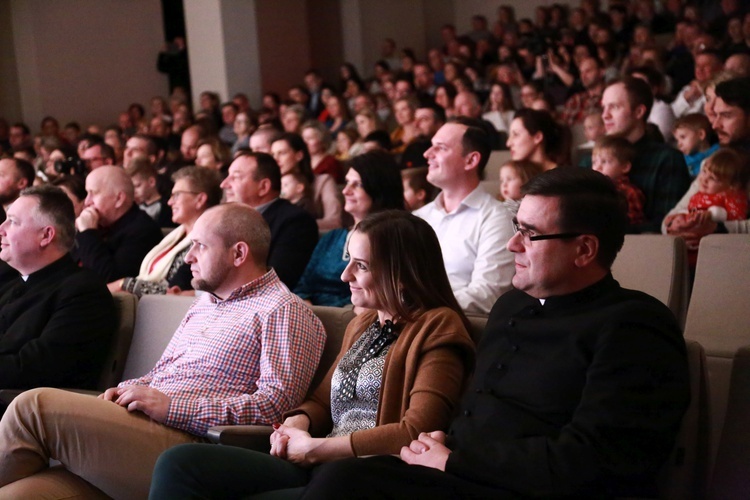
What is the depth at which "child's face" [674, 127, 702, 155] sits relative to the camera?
4.66 metres

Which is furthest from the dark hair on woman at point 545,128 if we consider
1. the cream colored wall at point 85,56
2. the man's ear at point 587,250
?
the cream colored wall at point 85,56

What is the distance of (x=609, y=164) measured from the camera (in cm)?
385

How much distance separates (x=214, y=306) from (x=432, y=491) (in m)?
1.17

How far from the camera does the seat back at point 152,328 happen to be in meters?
3.00

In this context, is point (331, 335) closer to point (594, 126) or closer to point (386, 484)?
point (386, 484)

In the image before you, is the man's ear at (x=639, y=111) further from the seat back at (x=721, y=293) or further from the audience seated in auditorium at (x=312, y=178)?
the audience seated in auditorium at (x=312, y=178)

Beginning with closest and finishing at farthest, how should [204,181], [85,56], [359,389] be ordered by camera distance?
[359,389], [204,181], [85,56]

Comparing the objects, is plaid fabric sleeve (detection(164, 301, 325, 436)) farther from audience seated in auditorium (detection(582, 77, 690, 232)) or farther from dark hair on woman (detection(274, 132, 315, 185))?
dark hair on woman (detection(274, 132, 315, 185))

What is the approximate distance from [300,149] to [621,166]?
1.73 metres

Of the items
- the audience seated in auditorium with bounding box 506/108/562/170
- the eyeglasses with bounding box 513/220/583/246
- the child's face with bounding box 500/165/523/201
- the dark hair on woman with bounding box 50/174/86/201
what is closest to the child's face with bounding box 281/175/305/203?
the dark hair on woman with bounding box 50/174/86/201

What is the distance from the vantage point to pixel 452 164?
11.2ft

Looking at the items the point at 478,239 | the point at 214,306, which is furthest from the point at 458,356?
the point at 478,239

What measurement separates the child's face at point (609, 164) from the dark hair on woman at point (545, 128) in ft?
1.17

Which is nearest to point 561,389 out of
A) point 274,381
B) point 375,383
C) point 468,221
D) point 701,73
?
point 375,383
